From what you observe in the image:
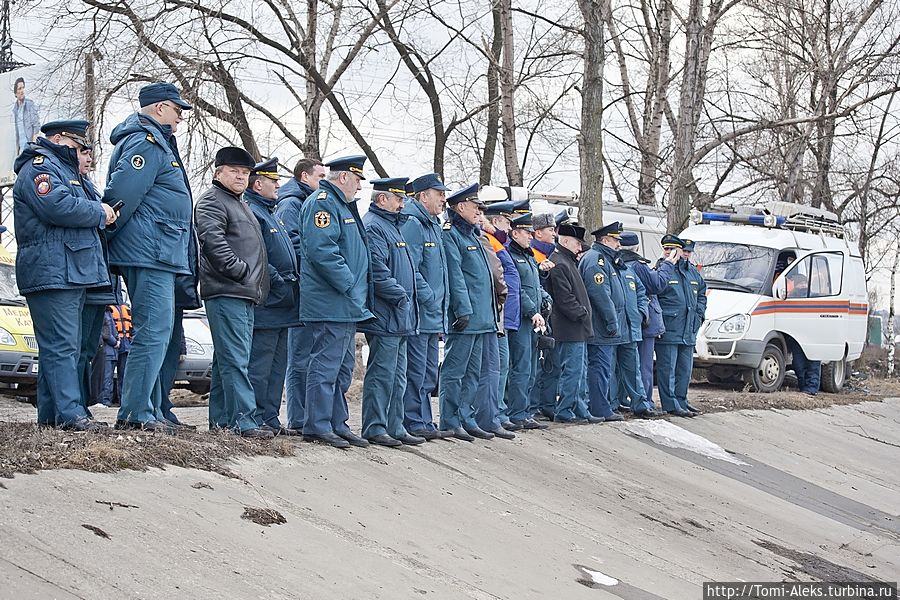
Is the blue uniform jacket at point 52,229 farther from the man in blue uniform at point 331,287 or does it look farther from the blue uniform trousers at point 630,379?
the blue uniform trousers at point 630,379

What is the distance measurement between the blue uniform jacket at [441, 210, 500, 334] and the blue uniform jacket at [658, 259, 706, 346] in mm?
4111

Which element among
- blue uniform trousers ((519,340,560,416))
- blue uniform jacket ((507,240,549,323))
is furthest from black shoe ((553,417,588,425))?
blue uniform jacket ((507,240,549,323))

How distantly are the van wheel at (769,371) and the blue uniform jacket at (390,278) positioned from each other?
33.6 feet

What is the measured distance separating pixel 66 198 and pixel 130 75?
38.8ft

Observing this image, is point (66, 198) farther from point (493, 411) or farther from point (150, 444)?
point (493, 411)

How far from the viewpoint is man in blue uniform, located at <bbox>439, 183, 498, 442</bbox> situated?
9.69 meters

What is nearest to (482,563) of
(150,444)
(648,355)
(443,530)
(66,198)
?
(443,530)

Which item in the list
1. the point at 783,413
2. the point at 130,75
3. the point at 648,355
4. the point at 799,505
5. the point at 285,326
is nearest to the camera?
the point at 285,326

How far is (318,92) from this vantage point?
20891mm

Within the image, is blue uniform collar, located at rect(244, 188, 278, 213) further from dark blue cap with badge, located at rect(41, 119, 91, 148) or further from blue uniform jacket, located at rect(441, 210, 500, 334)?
blue uniform jacket, located at rect(441, 210, 500, 334)

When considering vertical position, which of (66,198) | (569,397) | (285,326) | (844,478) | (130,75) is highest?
(130,75)

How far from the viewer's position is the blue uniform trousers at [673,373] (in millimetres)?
13562

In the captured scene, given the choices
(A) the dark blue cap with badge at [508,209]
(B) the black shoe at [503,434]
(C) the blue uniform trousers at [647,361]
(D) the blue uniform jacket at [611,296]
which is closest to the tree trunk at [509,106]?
(C) the blue uniform trousers at [647,361]

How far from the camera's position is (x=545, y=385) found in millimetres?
12148
